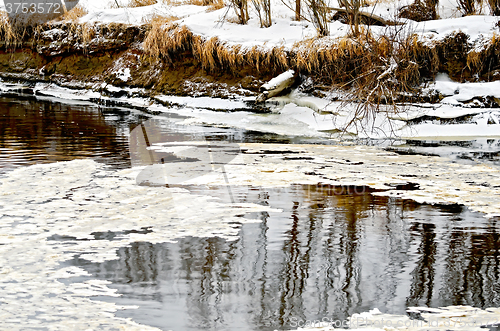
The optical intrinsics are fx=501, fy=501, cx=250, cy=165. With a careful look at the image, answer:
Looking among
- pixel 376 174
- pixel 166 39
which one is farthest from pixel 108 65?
pixel 376 174

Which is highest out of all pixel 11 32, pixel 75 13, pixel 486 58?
pixel 75 13

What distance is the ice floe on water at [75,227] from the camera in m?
2.81

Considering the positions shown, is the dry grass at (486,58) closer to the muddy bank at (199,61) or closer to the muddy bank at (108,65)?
the muddy bank at (199,61)

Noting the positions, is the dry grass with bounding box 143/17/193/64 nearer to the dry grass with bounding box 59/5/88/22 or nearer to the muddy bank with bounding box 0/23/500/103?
the muddy bank with bounding box 0/23/500/103

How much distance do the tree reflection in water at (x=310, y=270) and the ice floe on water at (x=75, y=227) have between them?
15cm

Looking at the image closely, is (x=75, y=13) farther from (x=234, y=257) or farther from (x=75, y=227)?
(x=234, y=257)

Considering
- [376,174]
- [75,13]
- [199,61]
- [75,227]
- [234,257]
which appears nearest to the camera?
[234,257]

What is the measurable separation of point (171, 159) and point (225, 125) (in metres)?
3.43

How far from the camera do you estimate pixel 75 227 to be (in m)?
4.04

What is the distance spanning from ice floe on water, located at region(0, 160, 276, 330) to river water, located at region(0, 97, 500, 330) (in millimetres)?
12

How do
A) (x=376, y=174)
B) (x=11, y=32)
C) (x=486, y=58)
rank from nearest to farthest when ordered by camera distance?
1. (x=376, y=174)
2. (x=486, y=58)
3. (x=11, y=32)

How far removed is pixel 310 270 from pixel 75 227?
76.2 inches

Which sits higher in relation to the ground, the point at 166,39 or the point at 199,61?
the point at 166,39

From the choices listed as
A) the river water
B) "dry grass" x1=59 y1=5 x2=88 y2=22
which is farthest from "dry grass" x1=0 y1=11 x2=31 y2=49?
the river water
